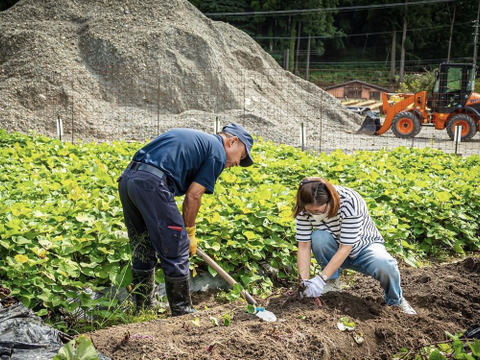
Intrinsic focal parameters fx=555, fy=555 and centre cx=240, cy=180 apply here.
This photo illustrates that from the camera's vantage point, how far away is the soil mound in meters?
14.4

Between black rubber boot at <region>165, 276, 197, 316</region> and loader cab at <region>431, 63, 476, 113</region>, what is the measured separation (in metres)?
13.8

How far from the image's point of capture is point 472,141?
15.9m

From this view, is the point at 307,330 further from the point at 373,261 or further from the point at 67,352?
the point at 67,352

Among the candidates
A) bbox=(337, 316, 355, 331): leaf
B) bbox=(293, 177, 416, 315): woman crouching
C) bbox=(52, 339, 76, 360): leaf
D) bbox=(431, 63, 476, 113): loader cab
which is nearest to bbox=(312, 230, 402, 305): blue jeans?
bbox=(293, 177, 416, 315): woman crouching

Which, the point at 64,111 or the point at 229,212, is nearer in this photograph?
the point at 229,212

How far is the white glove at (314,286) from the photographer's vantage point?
3.31m

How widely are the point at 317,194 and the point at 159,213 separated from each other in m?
0.95

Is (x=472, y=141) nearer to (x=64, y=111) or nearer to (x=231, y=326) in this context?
(x=64, y=111)

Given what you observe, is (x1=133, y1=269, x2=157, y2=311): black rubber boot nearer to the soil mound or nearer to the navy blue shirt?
the navy blue shirt

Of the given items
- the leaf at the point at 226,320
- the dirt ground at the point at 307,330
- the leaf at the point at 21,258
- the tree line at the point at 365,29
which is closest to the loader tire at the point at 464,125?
the dirt ground at the point at 307,330

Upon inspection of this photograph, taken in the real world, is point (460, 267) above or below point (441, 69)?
below

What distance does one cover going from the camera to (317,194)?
321cm

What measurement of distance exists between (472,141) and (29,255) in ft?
48.4

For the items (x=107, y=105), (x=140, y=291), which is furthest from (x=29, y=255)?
(x=107, y=105)
